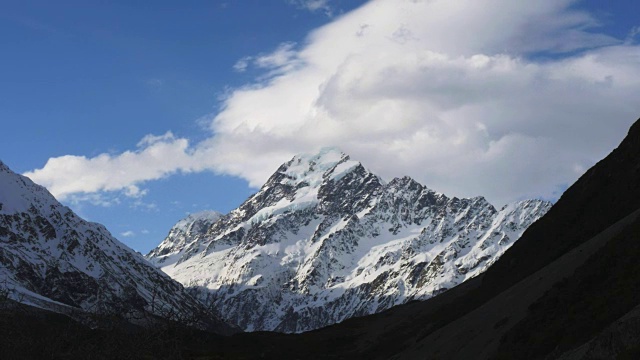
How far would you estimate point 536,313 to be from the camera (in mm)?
67875

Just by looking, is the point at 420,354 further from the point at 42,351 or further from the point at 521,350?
the point at 42,351

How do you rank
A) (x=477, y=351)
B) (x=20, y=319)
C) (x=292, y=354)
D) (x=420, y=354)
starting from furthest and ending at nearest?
(x=292, y=354), (x=20, y=319), (x=420, y=354), (x=477, y=351)

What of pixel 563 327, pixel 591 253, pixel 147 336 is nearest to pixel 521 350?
pixel 563 327

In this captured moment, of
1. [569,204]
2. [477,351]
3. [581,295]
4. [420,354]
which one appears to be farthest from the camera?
[569,204]

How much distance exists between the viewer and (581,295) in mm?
62344

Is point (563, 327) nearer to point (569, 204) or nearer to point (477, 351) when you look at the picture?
point (477, 351)

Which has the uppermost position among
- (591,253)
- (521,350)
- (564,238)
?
(564,238)

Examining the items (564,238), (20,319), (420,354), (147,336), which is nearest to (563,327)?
(420,354)

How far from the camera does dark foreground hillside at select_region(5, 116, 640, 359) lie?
55.0 meters

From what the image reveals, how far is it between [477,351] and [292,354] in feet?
247

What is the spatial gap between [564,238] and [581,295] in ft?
145

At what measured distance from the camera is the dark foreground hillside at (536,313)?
180 ft

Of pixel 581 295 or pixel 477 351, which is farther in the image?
pixel 477 351

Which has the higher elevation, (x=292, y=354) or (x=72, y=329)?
(x=72, y=329)
